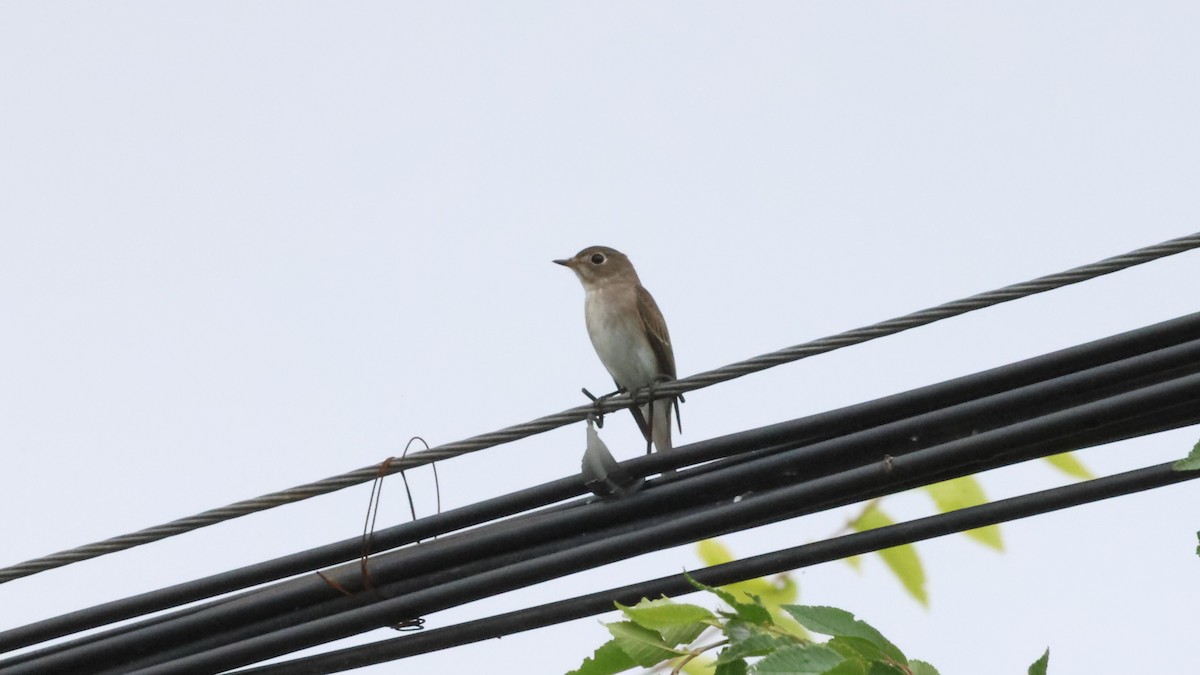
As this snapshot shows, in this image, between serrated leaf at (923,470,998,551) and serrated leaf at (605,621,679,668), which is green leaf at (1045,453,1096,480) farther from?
serrated leaf at (605,621,679,668)

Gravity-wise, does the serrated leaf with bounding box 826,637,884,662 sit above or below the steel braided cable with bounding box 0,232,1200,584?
below

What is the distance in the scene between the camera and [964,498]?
3.70 meters

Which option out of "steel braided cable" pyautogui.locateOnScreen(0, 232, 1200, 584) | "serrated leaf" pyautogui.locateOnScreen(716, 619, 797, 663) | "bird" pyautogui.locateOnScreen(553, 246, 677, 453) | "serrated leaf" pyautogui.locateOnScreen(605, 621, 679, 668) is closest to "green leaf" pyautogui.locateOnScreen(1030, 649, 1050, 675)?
"serrated leaf" pyautogui.locateOnScreen(716, 619, 797, 663)

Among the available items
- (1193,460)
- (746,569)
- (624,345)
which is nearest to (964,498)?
(746,569)

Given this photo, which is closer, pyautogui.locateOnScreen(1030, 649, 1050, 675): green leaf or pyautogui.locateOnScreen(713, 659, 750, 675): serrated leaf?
pyautogui.locateOnScreen(1030, 649, 1050, 675): green leaf

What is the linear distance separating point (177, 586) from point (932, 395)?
2316 mm

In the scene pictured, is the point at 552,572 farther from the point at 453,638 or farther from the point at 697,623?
the point at 697,623

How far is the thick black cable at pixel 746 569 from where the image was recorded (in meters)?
3.55

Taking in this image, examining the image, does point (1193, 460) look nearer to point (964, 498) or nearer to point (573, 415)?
point (964, 498)

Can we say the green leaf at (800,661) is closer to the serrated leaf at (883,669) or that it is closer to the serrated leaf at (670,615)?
the serrated leaf at (883,669)

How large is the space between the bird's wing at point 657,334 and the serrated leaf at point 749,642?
6.08m

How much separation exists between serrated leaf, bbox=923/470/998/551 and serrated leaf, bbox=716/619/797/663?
1086 millimetres

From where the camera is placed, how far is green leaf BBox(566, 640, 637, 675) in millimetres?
2895

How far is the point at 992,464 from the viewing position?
3684 millimetres
